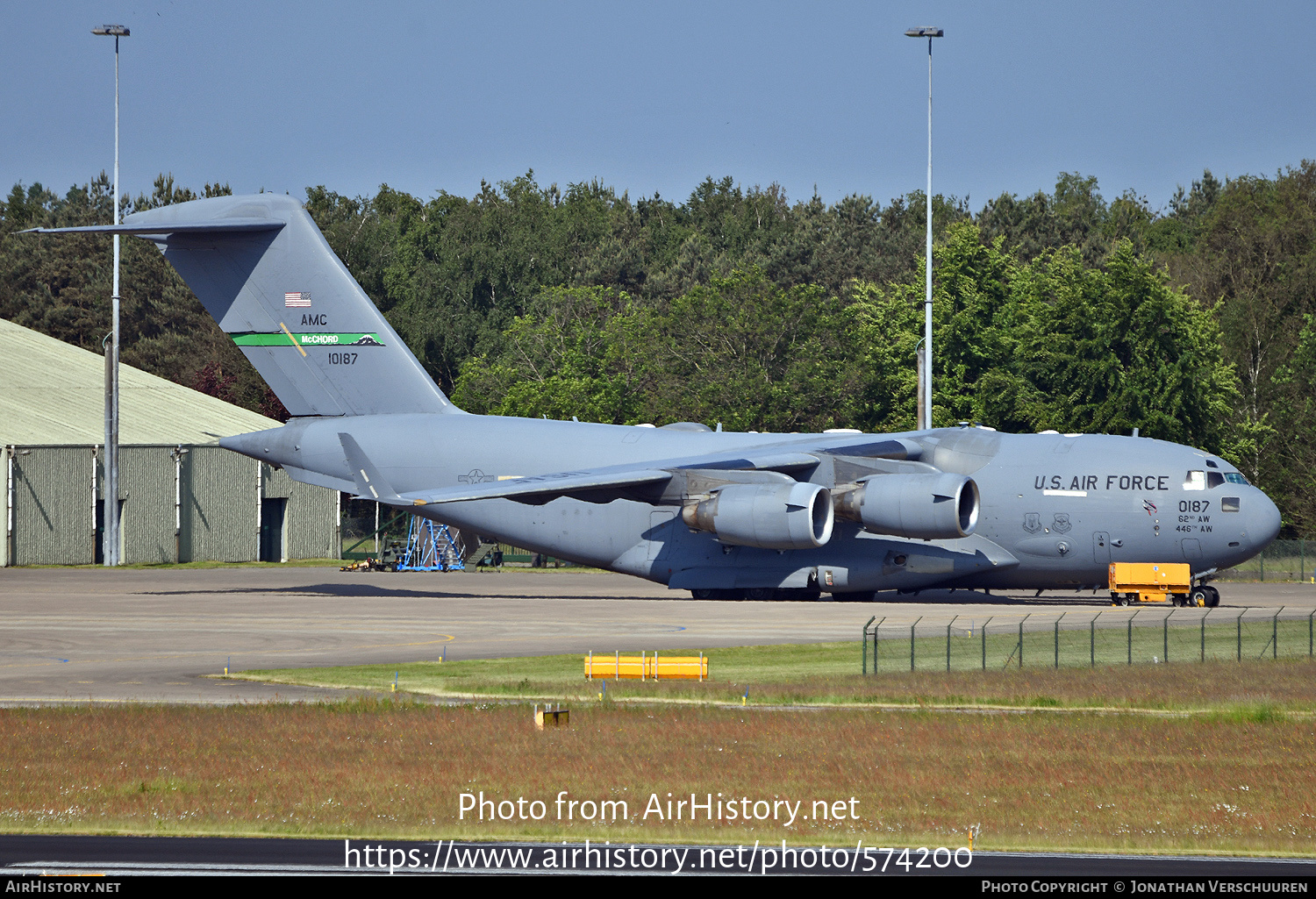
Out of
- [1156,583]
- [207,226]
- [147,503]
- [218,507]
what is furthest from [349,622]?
[218,507]

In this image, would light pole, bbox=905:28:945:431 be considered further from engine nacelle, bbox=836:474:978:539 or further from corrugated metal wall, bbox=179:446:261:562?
corrugated metal wall, bbox=179:446:261:562

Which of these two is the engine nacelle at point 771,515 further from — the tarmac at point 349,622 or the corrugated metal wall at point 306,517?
the corrugated metal wall at point 306,517

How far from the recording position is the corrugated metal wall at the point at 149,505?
185ft

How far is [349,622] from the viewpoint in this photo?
3162 cm

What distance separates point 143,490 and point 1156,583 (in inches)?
1527

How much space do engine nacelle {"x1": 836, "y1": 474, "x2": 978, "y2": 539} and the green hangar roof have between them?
34941 millimetres

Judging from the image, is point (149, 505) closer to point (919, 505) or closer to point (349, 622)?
point (349, 622)

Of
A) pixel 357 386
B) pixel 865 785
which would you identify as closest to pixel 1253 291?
pixel 357 386

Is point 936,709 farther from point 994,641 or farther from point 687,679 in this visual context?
point 994,641

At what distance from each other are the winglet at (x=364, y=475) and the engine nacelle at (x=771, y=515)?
7331mm

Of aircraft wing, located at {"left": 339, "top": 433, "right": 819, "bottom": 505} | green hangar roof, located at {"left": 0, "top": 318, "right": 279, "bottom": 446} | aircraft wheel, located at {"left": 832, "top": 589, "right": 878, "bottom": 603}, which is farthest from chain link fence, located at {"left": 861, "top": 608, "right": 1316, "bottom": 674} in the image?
green hangar roof, located at {"left": 0, "top": 318, "right": 279, "bottom": 446}

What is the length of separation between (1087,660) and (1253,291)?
6018cm

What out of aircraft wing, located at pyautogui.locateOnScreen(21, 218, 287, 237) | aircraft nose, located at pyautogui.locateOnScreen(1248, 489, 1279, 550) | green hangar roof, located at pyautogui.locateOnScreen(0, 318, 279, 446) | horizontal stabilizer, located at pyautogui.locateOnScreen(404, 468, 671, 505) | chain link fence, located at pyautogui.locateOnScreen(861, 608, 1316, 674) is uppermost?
aircraft wing, located at pyautogui.locateOnScreen(21, 218, 287, 237)

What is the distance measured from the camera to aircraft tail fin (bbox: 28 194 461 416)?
38938 millimetres
